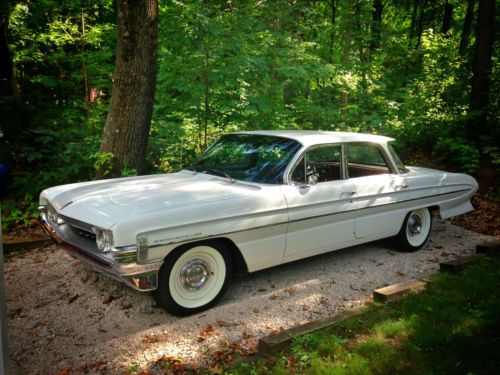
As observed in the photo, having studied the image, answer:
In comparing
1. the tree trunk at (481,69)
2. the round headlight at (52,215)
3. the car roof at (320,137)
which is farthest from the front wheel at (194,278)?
the tree trunk at (481,69)

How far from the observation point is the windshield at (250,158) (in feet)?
14.9

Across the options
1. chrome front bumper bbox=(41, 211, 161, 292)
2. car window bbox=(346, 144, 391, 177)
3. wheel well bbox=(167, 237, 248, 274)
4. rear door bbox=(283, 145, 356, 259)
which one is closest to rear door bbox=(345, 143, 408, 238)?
car window bbox=(346, 144, 391, 177)

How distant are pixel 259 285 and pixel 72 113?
6512 millimetres

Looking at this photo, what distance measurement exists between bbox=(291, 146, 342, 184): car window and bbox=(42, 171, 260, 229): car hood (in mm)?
574

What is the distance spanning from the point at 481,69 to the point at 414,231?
19.4 feet

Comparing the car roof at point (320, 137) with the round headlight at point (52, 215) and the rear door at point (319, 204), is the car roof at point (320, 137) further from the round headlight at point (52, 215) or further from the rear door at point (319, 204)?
the round headlight at point (52, 215)

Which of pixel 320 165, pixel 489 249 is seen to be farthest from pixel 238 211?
pixel 489 249

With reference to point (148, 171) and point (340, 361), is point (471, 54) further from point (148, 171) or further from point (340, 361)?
point (340, 361)

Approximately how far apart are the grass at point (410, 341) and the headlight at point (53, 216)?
2.37m

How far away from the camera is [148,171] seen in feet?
24.8

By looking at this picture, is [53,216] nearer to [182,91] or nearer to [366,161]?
[366,161]

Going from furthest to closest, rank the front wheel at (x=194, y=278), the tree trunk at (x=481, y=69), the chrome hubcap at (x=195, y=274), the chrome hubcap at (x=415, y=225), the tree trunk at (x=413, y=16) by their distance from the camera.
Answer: the tree trunk at (x=413, y=16), the tree trunk at (x=481, y=69), the chrome hubcap at (x=415, y=225), the chrome hubcap at (x=195, y=274), the front wheel at (x=194, y=278)

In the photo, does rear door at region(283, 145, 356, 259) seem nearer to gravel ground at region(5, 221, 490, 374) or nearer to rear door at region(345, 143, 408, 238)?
rear door at region(345, 143, 408, 238)

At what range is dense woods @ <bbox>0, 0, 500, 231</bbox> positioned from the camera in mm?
6605
